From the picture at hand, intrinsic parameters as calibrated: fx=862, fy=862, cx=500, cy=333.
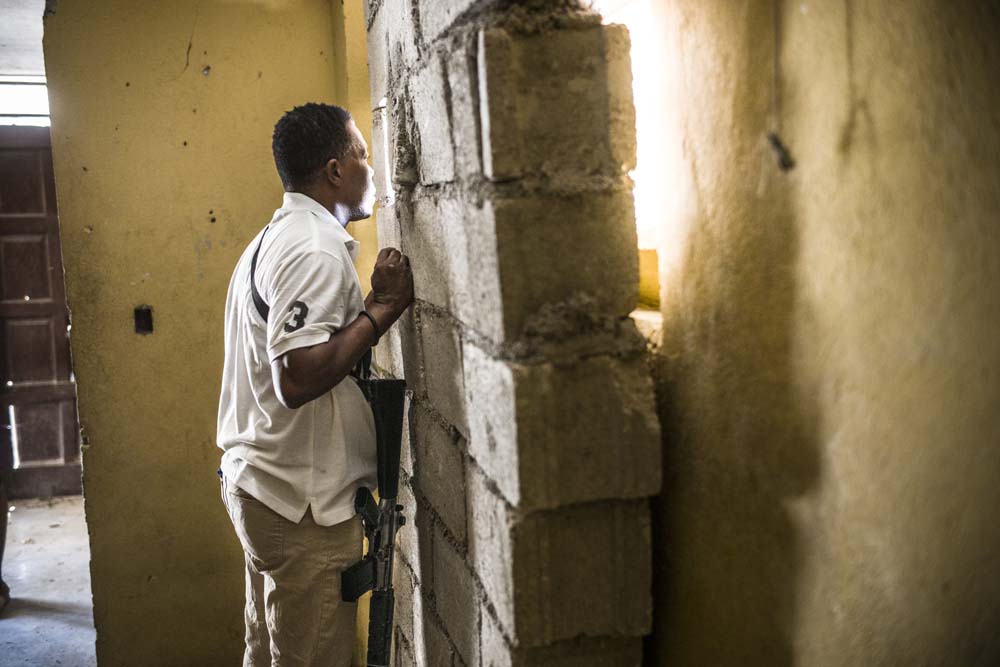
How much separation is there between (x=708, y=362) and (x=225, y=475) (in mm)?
1287

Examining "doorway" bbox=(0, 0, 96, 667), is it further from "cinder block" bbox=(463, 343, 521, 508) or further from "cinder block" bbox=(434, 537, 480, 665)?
"cinder block" bbox=(463, 343, 521, 508)

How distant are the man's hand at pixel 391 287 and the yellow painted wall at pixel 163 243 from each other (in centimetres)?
122

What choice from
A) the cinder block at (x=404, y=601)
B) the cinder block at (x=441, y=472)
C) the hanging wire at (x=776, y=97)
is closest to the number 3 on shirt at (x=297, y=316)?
the cinder block at (x=441, y=472)

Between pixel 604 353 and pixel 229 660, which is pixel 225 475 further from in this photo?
pixel 229 660

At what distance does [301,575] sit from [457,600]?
429 mm

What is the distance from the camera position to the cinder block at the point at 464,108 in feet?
4.12

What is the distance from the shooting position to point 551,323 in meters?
1.24

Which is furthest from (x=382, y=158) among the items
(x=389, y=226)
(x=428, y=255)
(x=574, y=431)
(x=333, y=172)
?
(x=574, y=431)

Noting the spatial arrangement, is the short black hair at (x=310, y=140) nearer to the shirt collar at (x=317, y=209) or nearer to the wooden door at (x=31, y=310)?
the shirt collar at (x=317, y=209)

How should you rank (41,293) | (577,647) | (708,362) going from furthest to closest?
(41,293) < (577,647) < (708,362)

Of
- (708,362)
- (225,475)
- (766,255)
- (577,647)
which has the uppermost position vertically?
(766,255)

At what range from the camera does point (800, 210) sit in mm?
1009

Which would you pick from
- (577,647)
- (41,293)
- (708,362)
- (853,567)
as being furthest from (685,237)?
(41,293)

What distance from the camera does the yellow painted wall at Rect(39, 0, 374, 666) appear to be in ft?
9.85
